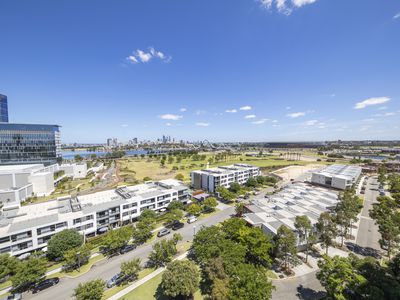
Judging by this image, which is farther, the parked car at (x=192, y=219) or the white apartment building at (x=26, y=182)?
the white apartment building at (x=26, y=182)

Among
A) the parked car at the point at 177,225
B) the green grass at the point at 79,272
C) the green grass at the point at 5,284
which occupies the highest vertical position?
the parked car at the point at 177,225

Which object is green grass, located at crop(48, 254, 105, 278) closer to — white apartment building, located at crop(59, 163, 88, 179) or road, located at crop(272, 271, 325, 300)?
road, located at crop(272, 271, 325, 300)

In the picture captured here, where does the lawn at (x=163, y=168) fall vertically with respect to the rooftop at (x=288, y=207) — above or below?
below

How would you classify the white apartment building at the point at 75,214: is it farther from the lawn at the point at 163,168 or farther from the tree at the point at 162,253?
the lawn at the point at 163,168

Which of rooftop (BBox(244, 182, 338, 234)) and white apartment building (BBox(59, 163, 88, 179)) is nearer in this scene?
rooftop (BBox(244, 182, 338, 234))

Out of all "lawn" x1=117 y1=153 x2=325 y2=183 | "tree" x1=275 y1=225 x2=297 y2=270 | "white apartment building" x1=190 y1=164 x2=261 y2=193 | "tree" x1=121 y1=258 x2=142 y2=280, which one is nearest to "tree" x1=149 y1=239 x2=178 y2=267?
"tree" x1=121 y1=258 x2=142 y2=280

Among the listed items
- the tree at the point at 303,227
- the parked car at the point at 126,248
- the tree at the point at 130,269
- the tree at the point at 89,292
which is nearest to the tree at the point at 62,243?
the parked car at the point at 126,248
